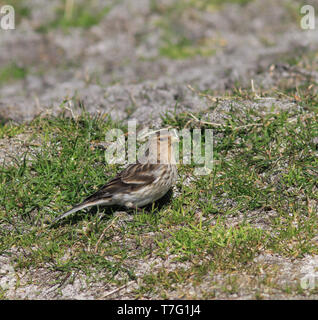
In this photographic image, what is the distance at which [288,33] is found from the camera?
37.9 ft

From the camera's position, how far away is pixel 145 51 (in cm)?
1110

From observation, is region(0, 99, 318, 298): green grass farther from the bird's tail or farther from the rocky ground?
the rocky ground

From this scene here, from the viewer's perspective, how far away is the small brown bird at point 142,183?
5.66 m

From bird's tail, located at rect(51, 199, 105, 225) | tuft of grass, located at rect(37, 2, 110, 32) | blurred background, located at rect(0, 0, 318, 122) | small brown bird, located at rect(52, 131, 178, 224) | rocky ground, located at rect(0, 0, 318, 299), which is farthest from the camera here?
tuft of grass, located at rect(37, 2, 110, 32)

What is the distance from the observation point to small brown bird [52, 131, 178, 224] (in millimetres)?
5664

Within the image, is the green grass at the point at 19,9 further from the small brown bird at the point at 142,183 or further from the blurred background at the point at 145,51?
the small brown bird at the point at 142,183

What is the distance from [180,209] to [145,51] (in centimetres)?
605

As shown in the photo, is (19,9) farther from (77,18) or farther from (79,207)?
(79,207)

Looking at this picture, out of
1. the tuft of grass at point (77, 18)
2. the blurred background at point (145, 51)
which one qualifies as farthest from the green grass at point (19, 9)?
the tuft of grass at point (77, 18)

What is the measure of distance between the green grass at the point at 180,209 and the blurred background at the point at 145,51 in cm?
136

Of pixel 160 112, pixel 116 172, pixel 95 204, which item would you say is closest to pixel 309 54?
pixel 160 112

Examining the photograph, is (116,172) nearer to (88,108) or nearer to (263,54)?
(88,108)

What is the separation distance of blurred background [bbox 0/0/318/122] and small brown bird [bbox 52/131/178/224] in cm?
214

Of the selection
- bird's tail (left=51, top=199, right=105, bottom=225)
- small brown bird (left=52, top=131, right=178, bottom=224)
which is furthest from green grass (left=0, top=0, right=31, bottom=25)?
bird's tail (left=51, top=199, right=105, bottom=225)
